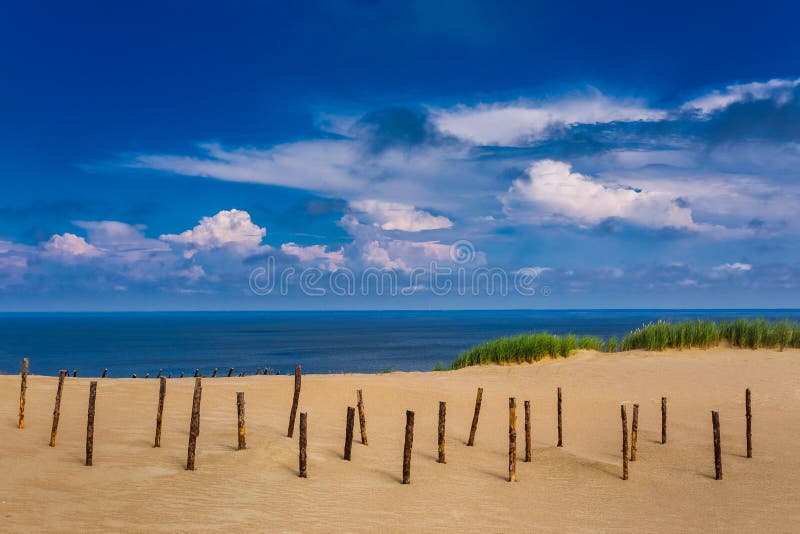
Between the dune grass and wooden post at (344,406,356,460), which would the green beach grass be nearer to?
the dune grass

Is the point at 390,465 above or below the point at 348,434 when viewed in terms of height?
below

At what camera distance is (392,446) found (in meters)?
15.4

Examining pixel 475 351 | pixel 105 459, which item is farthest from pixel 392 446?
pixel 475 351

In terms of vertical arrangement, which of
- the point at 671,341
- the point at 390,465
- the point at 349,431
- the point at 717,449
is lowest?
the point at 390,465

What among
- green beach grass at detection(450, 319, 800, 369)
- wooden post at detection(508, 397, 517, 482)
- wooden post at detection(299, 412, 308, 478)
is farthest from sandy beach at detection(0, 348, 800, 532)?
green beach grass at detection(450, 319, 800, 369)

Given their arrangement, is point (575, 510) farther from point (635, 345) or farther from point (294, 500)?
point (635, 345)

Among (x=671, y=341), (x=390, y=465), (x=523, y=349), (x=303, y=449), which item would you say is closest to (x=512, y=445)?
(x=390, y=465)

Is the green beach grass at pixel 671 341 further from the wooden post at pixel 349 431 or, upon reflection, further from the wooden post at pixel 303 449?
the wooden post at pixel 303 449

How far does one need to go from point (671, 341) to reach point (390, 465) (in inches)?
880

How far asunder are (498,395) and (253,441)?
1151 cm

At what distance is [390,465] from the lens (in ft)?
44.2

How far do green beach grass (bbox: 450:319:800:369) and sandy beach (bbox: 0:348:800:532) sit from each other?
6.65 metres

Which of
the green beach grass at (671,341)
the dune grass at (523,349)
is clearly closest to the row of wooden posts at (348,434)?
the dune grass at (523,349)

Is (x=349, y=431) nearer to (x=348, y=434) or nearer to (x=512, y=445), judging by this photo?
(x=348, y=434)
